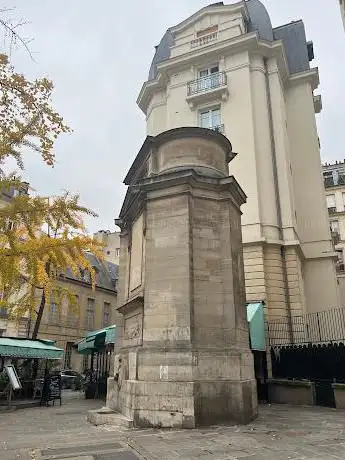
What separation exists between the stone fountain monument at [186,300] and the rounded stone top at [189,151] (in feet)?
0.09

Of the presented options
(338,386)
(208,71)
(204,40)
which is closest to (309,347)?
(338,386)

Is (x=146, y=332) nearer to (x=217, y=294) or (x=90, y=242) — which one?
(x=217, y=294)

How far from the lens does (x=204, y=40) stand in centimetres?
2509

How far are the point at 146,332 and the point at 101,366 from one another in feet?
48.2

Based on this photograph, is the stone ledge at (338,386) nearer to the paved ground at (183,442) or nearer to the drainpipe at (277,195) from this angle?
the paved ground at (183,442)

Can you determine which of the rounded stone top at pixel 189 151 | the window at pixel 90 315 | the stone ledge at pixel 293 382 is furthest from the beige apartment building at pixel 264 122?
the window at pixel 90 315

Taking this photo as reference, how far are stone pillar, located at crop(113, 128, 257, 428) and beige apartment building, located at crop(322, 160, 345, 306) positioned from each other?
88.5 ft

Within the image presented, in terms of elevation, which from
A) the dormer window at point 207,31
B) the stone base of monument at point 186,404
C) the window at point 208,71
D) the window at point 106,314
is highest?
the dormer window at point 207,31

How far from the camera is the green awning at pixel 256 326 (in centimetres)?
1522

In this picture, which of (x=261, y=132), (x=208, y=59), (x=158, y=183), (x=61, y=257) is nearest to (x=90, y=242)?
(x=61, y=257)

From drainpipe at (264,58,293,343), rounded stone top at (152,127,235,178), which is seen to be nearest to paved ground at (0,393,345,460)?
rounded stone top at (152,127,235,178)

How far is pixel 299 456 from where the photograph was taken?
19.2 feet

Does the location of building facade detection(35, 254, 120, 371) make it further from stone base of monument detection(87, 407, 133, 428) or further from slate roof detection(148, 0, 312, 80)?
stone base of monument detection(87, 407, 133, 428)

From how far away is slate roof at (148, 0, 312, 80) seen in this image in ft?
81.5
